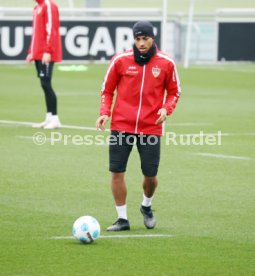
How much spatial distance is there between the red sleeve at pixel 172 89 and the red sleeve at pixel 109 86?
513 millimetres

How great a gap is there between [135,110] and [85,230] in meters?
1.47

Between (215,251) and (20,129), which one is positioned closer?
(215,251)

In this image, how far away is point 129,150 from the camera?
10.4 m

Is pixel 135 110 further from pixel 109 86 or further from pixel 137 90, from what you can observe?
pixel 109 86

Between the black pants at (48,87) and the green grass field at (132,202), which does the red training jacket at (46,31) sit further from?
the green grass field at (132,202)

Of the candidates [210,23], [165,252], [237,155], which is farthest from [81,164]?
[210,23]

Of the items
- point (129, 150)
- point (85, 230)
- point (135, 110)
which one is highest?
point (135, 110)

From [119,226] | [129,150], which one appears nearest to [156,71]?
[129,150]

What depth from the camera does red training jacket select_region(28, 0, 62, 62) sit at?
1902cm

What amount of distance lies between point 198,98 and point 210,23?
15.2 meters

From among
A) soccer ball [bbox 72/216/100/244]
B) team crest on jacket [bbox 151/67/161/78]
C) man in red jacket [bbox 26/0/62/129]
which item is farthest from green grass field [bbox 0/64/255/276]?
team crest on jacket [bbox 151/67/161/78]

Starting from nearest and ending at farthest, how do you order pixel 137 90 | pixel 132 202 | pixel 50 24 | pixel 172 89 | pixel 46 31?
pixel 137 90, pixel 172 89, pixel 132 202, pixel 50 24, pixel 46 31

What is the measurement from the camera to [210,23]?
40.8 metres

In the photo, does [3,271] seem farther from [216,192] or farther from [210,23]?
[210,23]
